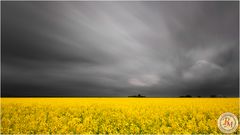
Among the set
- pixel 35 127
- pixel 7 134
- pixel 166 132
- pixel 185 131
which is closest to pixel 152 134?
pixel 166 132

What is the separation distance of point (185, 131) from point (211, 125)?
2.23m

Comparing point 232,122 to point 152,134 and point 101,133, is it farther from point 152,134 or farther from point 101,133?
point 101,133

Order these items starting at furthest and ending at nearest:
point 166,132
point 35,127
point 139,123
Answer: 1. point 139,123
2. point 35,127
3. point 166,132

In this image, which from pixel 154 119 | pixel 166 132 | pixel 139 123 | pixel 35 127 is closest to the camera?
pixel 166 132

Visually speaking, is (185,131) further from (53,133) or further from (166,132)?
(53,133)

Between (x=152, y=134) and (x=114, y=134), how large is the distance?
77.9 inches

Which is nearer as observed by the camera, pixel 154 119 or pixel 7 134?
pixel 7 134

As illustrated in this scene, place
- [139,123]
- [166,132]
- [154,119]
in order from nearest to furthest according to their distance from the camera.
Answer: [166,132] < [139,123] < [154,119]

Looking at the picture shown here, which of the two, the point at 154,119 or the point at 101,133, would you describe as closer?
the point at 101,133

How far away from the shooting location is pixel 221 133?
11422 mm

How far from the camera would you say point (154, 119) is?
1384cm

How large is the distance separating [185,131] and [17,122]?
10099 millimetres

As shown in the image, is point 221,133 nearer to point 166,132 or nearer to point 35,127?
point 166,132

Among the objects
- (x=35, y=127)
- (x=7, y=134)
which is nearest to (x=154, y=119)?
(x=35, y=127)
